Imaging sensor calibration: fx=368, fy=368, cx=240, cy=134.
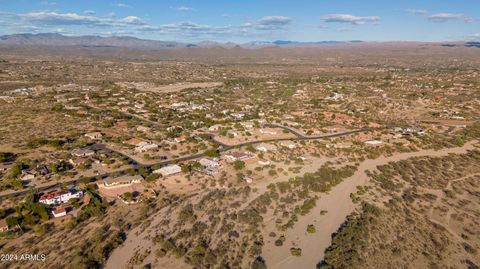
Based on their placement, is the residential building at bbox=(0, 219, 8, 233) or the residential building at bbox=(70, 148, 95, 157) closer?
the residential building at bbox=(0, 219, 8, 233)

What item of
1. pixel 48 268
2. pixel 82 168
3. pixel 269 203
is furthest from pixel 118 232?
pixel 82 168

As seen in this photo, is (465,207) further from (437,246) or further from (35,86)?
(35,86)

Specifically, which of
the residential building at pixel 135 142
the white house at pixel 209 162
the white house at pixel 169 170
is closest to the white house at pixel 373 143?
the white house at pixel 209 162

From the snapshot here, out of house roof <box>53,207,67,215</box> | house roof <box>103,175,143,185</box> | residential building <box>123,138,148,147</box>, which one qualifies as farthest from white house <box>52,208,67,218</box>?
residential building <box>123,138,148,147</box>

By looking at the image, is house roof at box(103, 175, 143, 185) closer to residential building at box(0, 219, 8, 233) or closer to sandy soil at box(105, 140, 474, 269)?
sandy soil at box(105, 140, 474, 269)

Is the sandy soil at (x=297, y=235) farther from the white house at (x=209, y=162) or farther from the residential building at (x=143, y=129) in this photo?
the residential building at (x=143, y=129)

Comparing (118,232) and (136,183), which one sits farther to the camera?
(136,183)
